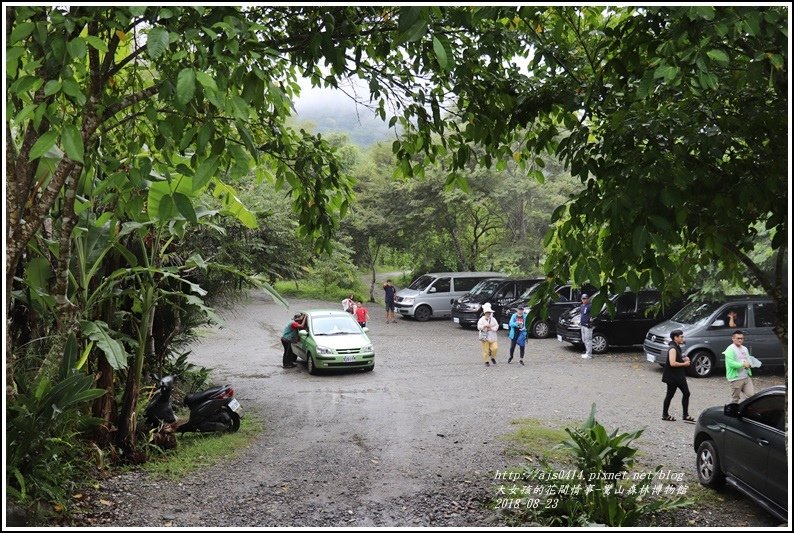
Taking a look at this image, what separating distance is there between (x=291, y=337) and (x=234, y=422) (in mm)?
6324

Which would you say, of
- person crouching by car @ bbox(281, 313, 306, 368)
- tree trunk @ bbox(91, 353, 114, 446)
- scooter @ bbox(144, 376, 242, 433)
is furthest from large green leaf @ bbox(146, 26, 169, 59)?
person crouching by car @ bbox(281, 313, 306, 368)

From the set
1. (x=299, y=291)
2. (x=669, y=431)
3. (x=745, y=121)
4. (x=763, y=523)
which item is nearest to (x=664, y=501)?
(x=763, y=523)

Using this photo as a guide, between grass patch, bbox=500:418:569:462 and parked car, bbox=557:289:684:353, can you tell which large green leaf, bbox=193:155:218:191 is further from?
parked car, bbox=557:289:684:353

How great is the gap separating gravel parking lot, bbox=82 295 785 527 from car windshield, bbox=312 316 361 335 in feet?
3.76

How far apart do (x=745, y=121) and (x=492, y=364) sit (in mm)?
12864

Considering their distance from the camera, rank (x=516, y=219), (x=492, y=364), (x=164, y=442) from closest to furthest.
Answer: (x=164, y=442) → (x=492, y=364) → (x=516, y=219)

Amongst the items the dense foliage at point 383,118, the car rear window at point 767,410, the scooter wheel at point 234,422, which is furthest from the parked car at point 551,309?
the dense foliage at point 383,118

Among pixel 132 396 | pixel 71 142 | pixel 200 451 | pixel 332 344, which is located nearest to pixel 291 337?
pixel 332 344

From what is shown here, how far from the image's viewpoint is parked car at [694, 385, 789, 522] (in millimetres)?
6344

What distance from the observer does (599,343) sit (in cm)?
1895

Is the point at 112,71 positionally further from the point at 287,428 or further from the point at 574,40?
the point at 287,428

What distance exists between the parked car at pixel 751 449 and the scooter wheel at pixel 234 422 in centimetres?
661

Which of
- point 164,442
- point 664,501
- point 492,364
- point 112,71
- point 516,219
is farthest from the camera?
point 516,219

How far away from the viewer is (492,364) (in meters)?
17.4
